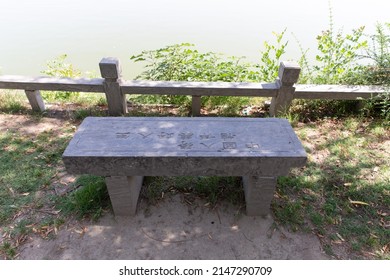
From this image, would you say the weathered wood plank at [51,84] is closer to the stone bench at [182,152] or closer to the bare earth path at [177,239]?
the stone bench at [182,152]

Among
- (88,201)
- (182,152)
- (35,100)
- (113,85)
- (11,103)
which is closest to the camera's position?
(182,152)

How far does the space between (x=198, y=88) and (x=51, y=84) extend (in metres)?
2.11

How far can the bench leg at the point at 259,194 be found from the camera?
243 cm

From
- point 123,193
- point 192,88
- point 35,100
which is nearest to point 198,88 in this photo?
point 192,88

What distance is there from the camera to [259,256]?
2330mm

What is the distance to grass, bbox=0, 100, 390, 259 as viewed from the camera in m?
2.47

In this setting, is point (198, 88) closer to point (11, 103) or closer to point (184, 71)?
point (184, 71)

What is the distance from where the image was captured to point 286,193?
2.88 meters

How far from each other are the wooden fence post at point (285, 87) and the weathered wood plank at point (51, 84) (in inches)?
99.4

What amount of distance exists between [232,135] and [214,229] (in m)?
0.92

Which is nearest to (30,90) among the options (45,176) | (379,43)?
(45,176)

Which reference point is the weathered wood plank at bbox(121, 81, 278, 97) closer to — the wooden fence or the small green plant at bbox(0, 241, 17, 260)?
the wooden fence

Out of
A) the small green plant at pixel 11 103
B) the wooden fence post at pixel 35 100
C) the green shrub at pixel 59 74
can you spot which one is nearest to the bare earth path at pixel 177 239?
the wooden fence post at pixel 35 100

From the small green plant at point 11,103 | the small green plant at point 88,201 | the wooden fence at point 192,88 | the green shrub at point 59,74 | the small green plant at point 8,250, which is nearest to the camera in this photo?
the small green plant at point 8,250
